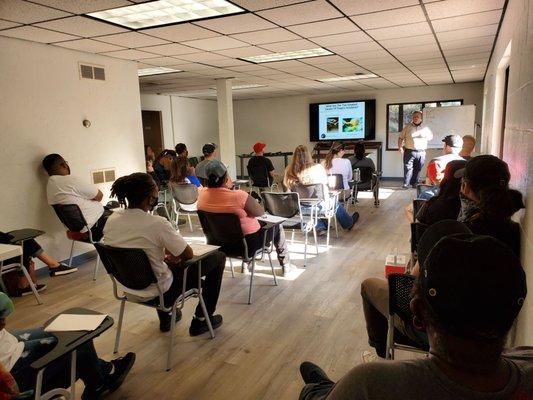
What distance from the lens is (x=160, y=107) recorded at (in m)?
10.5

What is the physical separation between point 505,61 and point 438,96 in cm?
695

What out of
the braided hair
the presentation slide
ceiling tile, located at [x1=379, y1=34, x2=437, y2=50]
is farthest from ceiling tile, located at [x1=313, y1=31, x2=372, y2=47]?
the presentation slide

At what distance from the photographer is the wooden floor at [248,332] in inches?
91.4

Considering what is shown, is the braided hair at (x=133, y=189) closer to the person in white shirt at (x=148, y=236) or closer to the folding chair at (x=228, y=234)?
the person in white shirt at (x=148, y=236)

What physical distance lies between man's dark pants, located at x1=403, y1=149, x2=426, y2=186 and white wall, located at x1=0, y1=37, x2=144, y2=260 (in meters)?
5.75

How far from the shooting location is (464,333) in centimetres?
74

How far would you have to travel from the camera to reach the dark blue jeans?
5.55ft

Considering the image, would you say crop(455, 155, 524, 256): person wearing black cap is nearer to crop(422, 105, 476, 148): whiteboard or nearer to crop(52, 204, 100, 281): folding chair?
crop(52, 204, 100, 281): folding chair

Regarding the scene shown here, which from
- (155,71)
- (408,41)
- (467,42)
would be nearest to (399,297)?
(408,41)

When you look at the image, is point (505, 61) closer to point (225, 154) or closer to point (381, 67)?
point (381, 67)

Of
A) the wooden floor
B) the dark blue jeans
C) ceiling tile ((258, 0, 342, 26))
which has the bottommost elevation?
the wooden floor

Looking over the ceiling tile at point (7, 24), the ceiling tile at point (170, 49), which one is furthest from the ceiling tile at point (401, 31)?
the ceiling tile at point (7, 24)

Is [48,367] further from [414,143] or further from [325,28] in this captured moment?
[414,143]

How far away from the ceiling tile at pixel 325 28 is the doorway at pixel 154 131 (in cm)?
717
